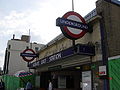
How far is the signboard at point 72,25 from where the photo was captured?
8.73 m

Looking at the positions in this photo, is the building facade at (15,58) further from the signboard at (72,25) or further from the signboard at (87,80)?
the signboard at (72,25)

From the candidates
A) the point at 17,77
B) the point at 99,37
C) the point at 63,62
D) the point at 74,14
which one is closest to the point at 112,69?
the point at 99,37

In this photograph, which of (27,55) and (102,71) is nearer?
(102,71)

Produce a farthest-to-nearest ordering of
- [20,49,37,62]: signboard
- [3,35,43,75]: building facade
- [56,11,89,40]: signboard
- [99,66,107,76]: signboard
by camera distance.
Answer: [3,35,43,75]: building facade → [20,49,37,62]: signboard → [56,11,89,40]: signboard → [99,66,107,76]: signboard

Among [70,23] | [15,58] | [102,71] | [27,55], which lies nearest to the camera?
[102,71]

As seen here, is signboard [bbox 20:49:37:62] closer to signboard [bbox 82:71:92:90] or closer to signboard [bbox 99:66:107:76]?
signboard [bbox 82:71:92:90]

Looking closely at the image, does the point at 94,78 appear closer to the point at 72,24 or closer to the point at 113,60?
the point at 113,60

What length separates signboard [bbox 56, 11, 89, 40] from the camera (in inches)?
344

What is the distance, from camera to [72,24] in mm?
8945

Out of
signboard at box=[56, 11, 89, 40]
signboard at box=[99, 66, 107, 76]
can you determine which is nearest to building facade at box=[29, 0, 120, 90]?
signboard at box=[99, 66, 107, 76]

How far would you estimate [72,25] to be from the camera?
8922 mm

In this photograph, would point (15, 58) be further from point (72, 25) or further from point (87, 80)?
point (72, 25)

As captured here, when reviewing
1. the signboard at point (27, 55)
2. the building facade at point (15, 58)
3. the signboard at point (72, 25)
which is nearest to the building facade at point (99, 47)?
the signboard at point (72, 25)

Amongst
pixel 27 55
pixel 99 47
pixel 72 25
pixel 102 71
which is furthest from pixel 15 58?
pixel 102 71
